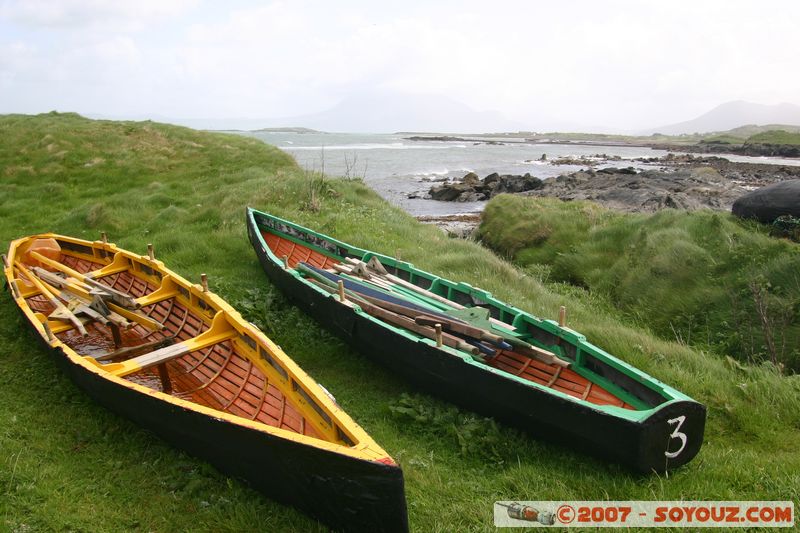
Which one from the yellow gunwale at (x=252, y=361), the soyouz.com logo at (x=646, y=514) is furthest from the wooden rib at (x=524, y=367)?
the yellow gunwale at (x=252, y=361)

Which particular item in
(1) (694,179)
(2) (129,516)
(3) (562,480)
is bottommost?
(2) (129,516)

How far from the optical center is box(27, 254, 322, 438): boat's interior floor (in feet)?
18.1

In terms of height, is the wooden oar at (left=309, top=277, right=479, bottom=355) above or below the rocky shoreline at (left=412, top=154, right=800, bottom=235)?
below

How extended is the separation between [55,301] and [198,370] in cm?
270

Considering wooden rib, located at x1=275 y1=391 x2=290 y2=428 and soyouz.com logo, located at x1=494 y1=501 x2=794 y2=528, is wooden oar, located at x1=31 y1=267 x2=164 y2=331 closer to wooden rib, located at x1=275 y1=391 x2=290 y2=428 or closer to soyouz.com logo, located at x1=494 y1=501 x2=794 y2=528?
wooden rib, located at x1=275 y1=391 x2=290 y2=428

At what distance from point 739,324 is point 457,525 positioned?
669 centimetres

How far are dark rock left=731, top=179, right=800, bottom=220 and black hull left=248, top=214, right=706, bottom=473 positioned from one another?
351 inches

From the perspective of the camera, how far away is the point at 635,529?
411cm

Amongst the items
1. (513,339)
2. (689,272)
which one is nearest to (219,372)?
(513,339)

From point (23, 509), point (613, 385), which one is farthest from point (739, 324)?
point (23, 509)

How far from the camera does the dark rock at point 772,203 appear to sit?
11.1 meters

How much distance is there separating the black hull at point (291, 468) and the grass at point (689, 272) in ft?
20.1

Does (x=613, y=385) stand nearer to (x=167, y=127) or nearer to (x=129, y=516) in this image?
(x=129, y=516)

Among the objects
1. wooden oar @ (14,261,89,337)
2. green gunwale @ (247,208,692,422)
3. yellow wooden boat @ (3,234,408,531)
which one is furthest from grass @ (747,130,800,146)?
wooden oar @ (14,261,89,337)
